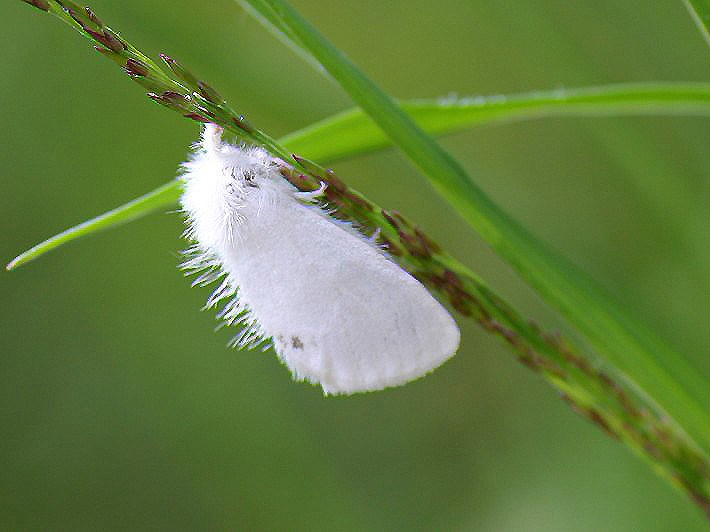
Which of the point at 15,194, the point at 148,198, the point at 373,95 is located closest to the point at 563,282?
the point at 373,95

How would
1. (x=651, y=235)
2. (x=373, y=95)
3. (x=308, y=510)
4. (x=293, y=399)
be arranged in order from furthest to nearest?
(x=293, y=399)
(x=308, y=510)
(x=651, y=235)
(x=373, y=95)

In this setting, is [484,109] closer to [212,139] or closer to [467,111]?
[467,111]

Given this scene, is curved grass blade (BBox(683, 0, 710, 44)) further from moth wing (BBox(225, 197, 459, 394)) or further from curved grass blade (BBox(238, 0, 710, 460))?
moth wing (BBox(225, 197, 459, 394))

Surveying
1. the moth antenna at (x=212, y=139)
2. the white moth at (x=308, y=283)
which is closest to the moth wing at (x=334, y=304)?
the white moth at (x=308, y=283)

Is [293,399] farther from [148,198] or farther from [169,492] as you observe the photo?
[148,198]

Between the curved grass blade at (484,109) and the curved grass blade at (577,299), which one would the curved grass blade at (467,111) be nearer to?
the curved grass blade at (484,109)

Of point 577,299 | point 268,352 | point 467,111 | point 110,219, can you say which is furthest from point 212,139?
point 268,352
